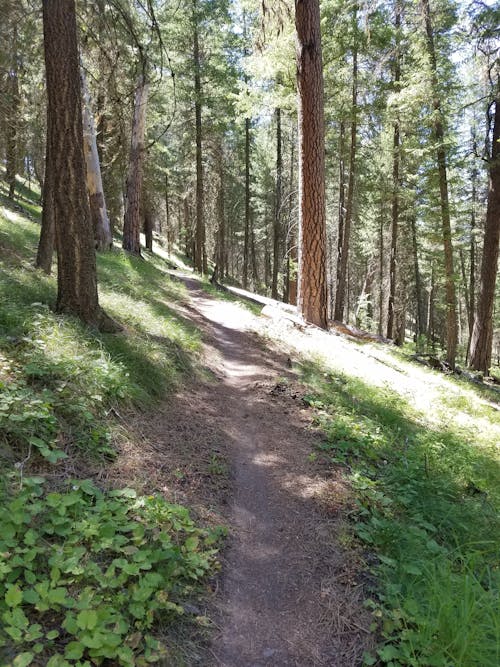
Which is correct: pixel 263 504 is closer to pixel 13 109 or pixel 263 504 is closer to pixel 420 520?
pixel 420 520

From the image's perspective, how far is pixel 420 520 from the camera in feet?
11.2

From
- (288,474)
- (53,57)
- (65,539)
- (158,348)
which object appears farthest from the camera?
(158,348)

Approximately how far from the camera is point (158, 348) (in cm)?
602

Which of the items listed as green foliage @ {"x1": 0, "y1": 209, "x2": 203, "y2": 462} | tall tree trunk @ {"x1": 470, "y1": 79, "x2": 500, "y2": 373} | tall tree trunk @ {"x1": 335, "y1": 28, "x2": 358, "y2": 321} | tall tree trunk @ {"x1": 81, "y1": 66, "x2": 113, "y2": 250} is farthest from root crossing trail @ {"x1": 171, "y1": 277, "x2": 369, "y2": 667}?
tall tree trunk @ {"x1": 335, "y1": 28, "x2": 358, "y2": 321}

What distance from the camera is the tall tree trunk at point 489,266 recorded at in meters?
12.1

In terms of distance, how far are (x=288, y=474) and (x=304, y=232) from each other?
21.4 feet

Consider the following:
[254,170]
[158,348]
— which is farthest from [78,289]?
[254,170]

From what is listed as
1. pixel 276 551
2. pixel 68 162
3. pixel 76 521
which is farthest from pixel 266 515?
pixel 68 162

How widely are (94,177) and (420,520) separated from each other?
42.4ft

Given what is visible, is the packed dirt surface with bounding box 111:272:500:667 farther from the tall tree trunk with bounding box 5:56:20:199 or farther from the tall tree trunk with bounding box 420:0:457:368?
the tall tree trunk with bounding box 420:0:457:368

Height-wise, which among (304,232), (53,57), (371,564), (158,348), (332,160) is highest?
(332,160)

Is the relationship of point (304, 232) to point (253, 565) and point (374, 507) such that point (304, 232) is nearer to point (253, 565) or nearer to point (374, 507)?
point (374, 507)

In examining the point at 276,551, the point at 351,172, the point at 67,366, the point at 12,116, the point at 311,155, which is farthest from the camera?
the point at 351,172

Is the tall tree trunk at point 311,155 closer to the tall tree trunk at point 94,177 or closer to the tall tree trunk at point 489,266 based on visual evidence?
the tall tree trunk at point 489,266
